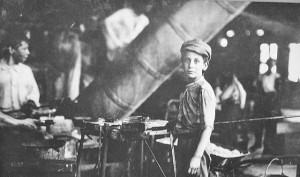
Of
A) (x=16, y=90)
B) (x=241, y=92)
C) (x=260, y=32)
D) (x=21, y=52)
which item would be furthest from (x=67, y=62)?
(x=260, y=32)

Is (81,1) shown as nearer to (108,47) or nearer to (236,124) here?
(108,47)

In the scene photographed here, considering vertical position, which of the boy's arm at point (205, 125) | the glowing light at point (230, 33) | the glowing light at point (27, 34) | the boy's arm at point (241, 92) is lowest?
the boy's arm at point (205, 125)

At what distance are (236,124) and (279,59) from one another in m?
0.78

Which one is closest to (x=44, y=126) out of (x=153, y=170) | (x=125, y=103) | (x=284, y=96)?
(x=125, y=103)

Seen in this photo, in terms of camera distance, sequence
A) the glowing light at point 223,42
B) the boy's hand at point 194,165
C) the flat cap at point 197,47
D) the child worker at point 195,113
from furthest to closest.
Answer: the glowing light at point 223,42, the flat cap at point 197,47, the child worker at point 195,113, the boy's hand at point 194,165

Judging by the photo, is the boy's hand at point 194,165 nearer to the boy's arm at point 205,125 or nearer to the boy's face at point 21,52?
the boy's arm at point 205,125

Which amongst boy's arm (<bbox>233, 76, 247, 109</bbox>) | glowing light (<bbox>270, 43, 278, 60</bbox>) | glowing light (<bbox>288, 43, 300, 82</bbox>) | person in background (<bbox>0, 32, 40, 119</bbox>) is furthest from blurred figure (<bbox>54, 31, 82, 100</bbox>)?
glowing light (<bbox>288, 43, 300, 82</bbox>)

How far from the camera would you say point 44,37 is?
320cm

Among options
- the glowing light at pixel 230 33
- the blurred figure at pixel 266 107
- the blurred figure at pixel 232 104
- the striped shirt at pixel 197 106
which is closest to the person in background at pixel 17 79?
the striped shirt at pixel 197 106

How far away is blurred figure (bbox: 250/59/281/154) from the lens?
327 cm

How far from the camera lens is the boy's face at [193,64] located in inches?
124

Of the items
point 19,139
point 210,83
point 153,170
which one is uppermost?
point 210,83

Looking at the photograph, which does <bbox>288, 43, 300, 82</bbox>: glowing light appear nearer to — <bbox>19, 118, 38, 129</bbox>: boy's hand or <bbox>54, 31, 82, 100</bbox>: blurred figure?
<bbox>54, 31, 82, 100</bbox>: blurred figure

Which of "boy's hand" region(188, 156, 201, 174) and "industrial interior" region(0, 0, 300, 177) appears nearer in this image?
"boy's hand" region(188, 156, 201, 174)
